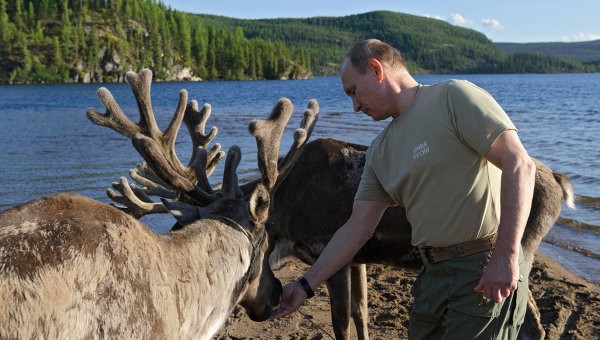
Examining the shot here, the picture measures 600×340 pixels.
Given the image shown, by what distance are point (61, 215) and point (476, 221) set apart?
2112 mm

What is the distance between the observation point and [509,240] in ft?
10.7

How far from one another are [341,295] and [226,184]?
216 centimetres

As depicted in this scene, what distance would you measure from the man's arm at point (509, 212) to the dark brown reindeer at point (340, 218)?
2753mm

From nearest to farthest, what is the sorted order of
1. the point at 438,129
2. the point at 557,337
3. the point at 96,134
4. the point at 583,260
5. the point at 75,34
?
the point at 438,129 < the point at 557,337 < the point at 583,260 < the point at 96,134 < the point at 75,34

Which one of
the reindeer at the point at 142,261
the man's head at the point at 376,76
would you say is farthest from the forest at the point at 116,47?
the man's head at the point at 376,76

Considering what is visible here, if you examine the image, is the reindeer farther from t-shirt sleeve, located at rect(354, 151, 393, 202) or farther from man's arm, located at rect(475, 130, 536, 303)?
man's arm, located at rect(475, 130, 536, 303)

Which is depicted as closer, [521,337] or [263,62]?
[521,337]

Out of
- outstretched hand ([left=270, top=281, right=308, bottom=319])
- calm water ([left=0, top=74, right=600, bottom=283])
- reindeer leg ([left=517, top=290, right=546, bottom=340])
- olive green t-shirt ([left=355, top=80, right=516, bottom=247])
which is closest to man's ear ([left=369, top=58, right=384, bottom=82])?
olive green t-shirt ([left=355, top=80, right=516, bottom=247])

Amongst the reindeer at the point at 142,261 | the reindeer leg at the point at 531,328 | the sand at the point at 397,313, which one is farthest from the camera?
the sand at the point at 397,313

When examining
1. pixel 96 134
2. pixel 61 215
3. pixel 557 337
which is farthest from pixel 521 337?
pixel 96 134

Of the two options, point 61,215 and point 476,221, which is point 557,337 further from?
point 61,215

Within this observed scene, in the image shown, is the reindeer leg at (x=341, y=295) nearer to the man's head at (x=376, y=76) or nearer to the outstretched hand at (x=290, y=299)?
the outstretched hand at (x=290, y=299)

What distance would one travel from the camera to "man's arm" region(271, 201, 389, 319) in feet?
13.9

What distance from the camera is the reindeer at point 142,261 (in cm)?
294
